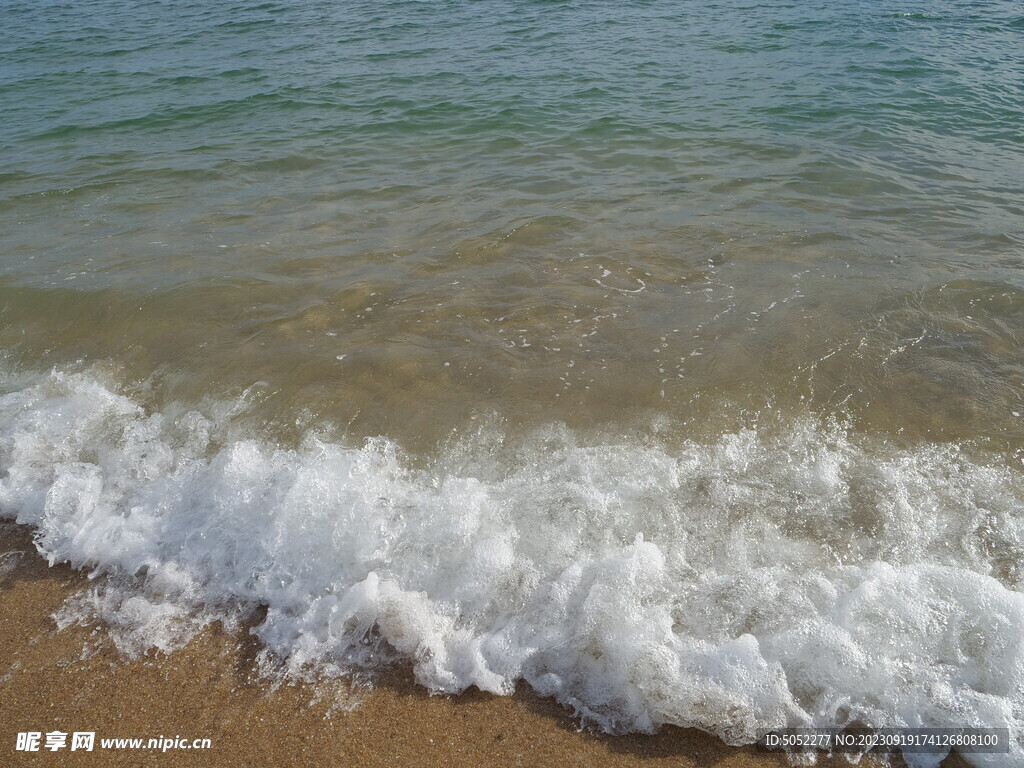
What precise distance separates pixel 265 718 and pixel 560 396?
2.46m

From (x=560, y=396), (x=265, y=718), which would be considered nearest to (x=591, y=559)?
(x=560, y=396)

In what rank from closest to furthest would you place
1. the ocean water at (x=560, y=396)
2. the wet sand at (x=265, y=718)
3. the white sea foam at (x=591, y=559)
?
the wet sand at (x=265, y=718) → the white sea foam at (x=591, y=559) → the ocean water at (x=560, y=396)

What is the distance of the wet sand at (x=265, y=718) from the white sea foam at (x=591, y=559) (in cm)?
10

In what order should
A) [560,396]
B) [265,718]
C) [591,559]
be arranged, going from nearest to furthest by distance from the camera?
[265,718] < [591,559] < [560,396]

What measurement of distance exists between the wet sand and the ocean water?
117 mm

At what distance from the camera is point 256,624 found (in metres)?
3.21

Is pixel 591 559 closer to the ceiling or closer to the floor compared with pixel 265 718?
closer to the ceiling

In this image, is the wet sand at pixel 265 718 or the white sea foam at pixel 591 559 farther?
the white sea foam at pixel 591 559

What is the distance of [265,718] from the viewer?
2842 millimetres

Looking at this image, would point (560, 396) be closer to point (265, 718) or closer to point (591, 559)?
point (591, 559)

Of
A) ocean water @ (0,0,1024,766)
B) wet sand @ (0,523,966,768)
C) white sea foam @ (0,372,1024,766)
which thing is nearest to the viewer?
wet sand @ (0,523,966,768)

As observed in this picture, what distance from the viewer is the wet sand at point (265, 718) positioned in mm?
2701

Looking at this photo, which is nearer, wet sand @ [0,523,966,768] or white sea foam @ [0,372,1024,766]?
wet sand @ [0,523,966,768]

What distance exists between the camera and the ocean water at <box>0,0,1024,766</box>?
301 cm
